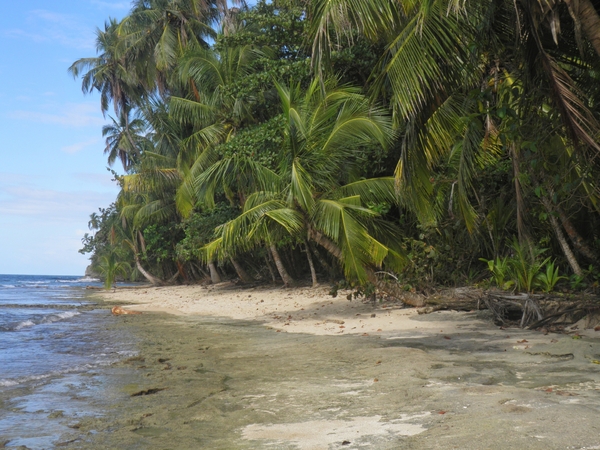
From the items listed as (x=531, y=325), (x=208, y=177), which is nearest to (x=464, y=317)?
(x=531, y=325)

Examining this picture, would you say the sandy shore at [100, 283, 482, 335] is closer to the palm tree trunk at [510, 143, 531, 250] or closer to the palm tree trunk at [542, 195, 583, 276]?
the palm tree trunk at [510, 143, 531, 250]

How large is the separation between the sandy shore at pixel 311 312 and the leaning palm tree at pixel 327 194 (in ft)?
2.66

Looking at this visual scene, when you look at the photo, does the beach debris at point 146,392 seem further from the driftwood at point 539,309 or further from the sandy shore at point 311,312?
the driftwood at point 539,309

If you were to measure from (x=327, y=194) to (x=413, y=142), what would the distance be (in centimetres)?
419

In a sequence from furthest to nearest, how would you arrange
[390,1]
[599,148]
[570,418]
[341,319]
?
[341,319]
[390,1]
[599,148]
[570,418]

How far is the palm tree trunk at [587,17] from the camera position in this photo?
5047 mm

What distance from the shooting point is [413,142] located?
6973mm

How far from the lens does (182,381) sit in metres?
5.93

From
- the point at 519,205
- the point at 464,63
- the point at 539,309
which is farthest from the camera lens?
the point at 519,205

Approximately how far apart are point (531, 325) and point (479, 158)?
3.02 meters

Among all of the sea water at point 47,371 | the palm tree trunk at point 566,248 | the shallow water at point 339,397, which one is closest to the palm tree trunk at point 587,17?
the shallow water at point 339,397

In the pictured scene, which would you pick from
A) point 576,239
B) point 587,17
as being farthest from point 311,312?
point 587,17

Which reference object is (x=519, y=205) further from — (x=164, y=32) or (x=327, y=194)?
(x=164, y=32)

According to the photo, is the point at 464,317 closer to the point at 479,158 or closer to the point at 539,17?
the point at 479,158
